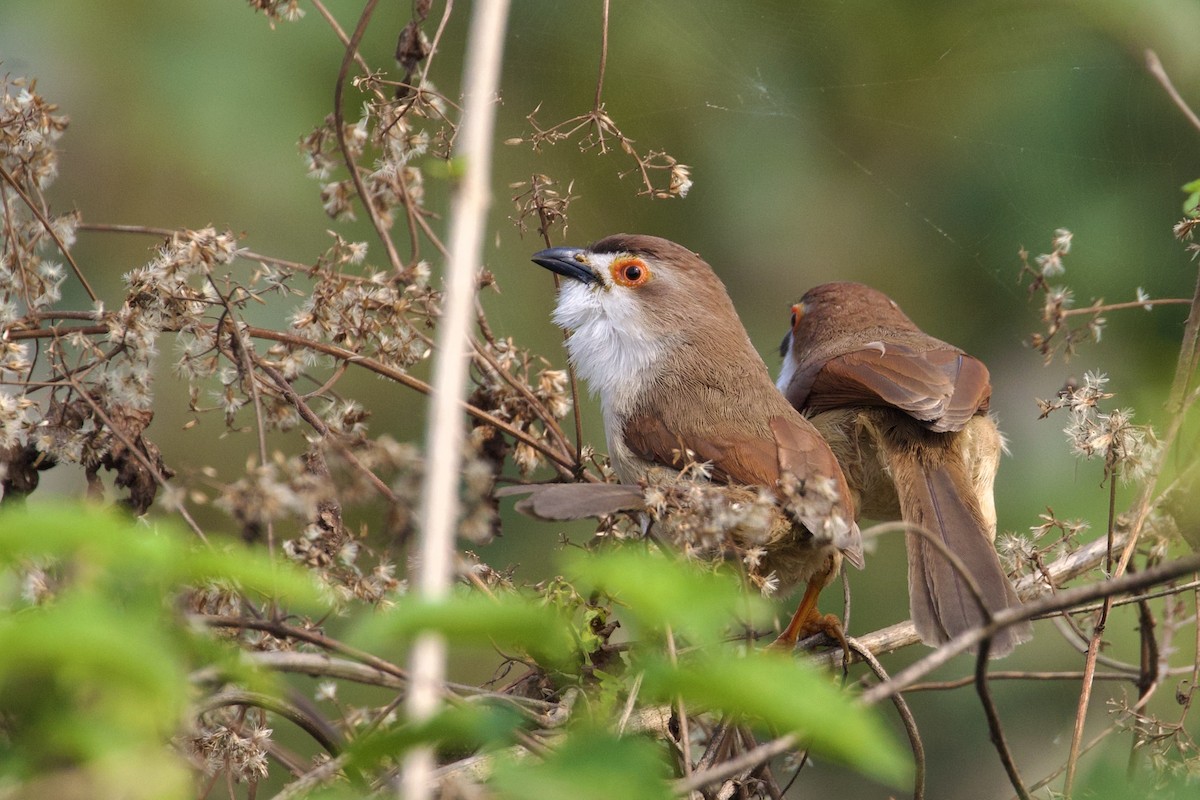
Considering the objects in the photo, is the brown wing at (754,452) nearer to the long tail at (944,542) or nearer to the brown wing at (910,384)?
the long tail at (944,542)

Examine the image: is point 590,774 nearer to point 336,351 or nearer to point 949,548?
point 336,351

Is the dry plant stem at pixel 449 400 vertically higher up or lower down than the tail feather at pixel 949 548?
higher up

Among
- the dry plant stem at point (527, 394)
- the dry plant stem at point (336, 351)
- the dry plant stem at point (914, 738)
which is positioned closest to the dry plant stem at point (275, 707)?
the dry plant stem at point (336, 351)

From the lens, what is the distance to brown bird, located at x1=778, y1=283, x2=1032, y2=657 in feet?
11.6

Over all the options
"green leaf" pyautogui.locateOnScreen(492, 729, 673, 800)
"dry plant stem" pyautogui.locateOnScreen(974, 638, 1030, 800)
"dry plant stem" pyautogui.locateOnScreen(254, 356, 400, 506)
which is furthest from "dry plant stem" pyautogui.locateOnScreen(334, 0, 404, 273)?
"green leaf" pyautogui.locateOnScreen(492, 729, 673, 800)

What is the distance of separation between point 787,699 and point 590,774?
0.70 feet

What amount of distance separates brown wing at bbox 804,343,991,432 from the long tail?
167 millimetres

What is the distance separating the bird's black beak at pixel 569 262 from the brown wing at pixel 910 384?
984 millimetres

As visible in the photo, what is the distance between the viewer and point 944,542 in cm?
377

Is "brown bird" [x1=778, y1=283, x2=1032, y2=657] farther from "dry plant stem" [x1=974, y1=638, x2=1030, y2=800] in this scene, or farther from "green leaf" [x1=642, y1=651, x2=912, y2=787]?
"green leaf" [x1=642, y1=651, x2=912, y2=787]

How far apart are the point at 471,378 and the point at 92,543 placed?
255 cm

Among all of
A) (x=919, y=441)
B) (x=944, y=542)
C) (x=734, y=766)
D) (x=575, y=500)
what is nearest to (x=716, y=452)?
(x=944, y=542)

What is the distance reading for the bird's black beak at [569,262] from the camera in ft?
13.3

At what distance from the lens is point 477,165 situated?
5.18 feet
